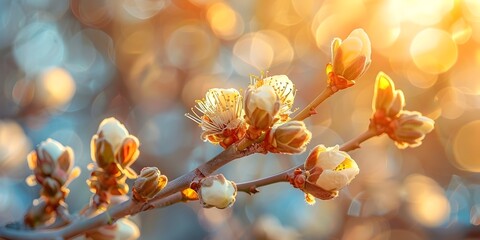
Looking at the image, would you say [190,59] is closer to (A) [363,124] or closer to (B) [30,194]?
(A) [363,124]

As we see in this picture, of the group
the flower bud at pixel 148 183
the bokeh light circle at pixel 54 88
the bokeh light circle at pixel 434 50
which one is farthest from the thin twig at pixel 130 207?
the bokeh light circle at pixel 434 50

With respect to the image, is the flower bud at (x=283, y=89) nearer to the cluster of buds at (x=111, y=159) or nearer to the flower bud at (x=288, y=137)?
the flower bud at (x=288, y=137)

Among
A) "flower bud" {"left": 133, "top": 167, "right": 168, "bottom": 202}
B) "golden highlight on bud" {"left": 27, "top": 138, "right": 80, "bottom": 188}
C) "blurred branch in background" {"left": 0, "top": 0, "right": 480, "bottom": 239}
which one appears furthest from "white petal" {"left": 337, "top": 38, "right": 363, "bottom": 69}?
"blurred branch in background" {"left": 0, "top": 0, "right": 480, "bottom": 239}

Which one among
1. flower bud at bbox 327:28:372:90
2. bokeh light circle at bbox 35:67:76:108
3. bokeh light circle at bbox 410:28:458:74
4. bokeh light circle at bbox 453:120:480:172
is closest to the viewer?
flower bud at bbox 327:28:372:90

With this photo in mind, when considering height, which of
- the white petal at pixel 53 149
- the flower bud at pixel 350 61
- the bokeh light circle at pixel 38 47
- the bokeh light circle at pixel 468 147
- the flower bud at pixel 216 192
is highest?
the flower bud at pixel 350 61

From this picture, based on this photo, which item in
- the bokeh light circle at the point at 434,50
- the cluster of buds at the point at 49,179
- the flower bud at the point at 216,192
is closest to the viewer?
the flower bud at the point at 216,192

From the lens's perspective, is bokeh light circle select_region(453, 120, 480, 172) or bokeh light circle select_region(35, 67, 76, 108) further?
bokeh light circle select_region(453, 120, 480, 172)

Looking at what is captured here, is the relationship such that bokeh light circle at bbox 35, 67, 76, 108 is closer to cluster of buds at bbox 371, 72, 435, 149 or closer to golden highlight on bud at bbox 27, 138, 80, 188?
golden highlight on bud at bbox 27, 138, 80, 188
